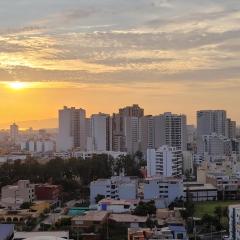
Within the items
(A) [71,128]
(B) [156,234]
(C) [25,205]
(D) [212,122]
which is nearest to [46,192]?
(C) [25,205]

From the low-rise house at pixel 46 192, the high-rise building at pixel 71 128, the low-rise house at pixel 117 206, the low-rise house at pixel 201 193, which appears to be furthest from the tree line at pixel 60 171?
the high-rise building at pixel 71 128

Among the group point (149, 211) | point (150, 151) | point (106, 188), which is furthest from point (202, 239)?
point (150, 151)

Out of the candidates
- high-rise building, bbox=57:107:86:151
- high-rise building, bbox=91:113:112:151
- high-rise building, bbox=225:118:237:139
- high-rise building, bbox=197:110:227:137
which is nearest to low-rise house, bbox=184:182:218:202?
high-rise building, bbox=91:113:112:151

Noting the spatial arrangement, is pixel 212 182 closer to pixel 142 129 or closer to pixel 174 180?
pixel 174 180

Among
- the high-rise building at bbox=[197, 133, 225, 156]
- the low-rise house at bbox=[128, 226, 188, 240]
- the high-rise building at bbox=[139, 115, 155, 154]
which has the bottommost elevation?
the low-rise house at bbox=[128, 226, 188, 240]

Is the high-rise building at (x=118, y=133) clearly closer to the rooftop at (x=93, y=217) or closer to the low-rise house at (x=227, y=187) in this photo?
the low-rise house at (x=227, y=187)

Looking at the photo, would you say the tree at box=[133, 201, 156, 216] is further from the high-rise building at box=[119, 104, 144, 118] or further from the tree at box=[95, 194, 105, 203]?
the high-rise building at box=[119, 104, 144, 118]
